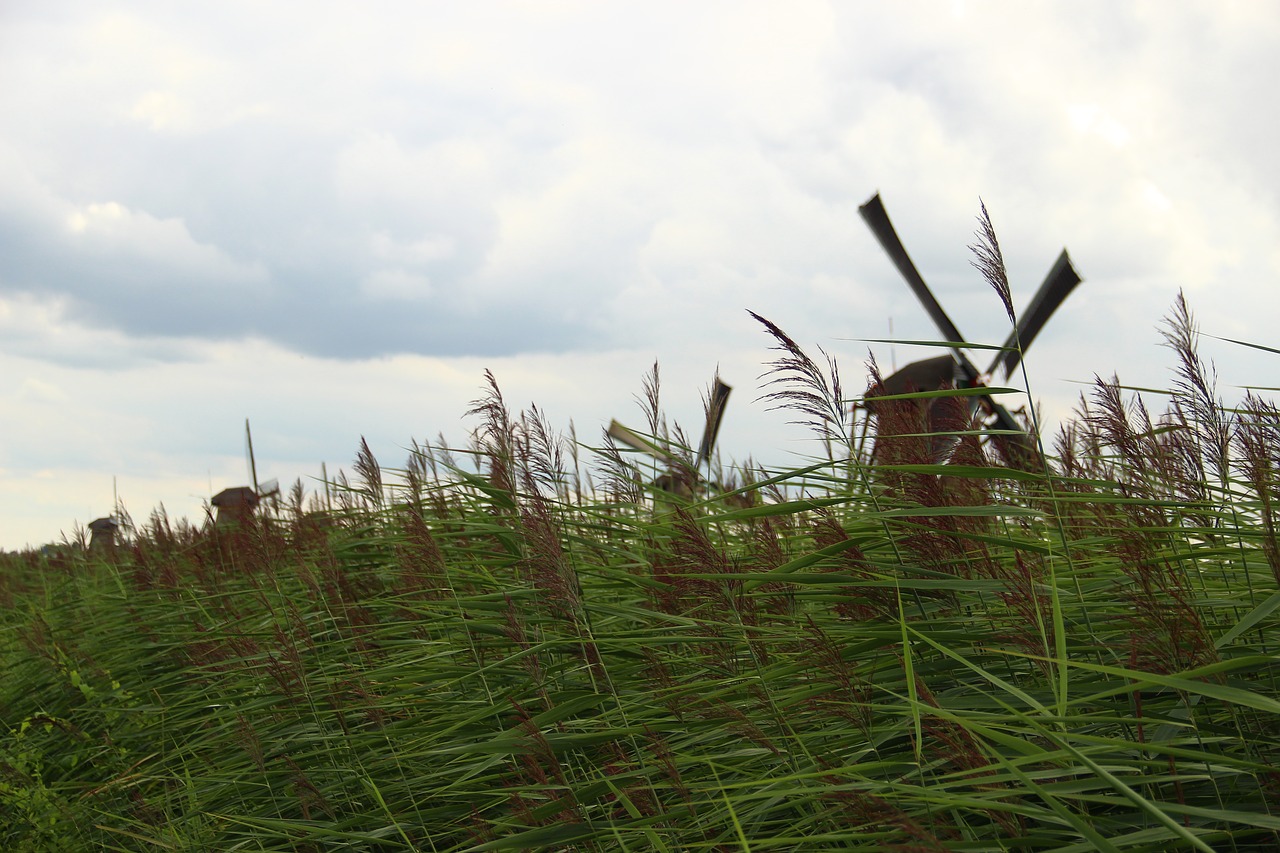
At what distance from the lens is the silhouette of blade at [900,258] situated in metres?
10.9

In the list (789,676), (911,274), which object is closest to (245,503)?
(789,676)

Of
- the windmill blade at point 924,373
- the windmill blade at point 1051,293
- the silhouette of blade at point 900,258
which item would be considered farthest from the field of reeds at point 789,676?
the windmill blade at point 924,373

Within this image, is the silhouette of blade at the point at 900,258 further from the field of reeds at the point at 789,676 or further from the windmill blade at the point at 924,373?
the field of reeds at the point at 789,676

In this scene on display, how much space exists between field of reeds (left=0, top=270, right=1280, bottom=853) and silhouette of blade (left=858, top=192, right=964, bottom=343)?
6.91 m

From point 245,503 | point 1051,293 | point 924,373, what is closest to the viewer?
point 245,503

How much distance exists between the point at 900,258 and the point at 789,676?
9.32m

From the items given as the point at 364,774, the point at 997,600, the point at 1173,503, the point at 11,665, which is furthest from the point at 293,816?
the point at 11,665

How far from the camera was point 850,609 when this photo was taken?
246 cm

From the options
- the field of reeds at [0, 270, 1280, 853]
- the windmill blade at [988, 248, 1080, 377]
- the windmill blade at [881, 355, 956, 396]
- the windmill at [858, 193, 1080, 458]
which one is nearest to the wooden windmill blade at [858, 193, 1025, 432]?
the windmill at [858, 193, 1080, 458]

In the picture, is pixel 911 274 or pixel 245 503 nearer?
pixel 245 503

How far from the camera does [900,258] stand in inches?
436

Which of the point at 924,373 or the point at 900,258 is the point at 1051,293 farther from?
the point at 924,373

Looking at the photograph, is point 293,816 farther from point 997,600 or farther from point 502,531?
point 997,600

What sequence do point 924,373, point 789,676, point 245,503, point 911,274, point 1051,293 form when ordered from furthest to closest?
point 924,373
point 911,274
point 1051,293
point 245,503
point 789,676
